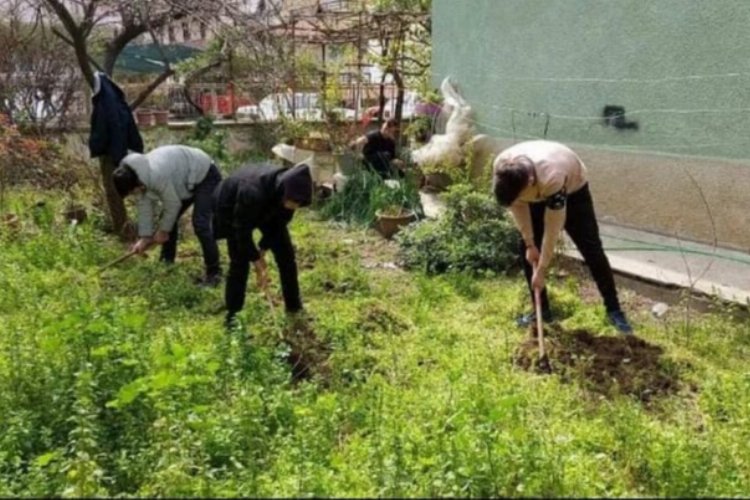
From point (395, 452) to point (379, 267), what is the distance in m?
4.37

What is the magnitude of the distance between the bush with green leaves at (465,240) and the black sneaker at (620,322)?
174 cm

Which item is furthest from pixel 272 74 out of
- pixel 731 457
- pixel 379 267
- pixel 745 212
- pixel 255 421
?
pixel 731 457

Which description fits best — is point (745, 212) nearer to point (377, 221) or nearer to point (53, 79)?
point (377, 221)

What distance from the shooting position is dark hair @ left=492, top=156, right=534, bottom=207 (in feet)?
14.1

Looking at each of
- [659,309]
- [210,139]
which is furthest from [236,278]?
[210,139]

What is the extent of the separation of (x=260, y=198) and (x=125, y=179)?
1.58 meters

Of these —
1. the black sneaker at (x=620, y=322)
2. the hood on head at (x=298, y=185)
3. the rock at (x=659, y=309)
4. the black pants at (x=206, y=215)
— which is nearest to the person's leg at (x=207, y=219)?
the black pants at (x=206, y=215)

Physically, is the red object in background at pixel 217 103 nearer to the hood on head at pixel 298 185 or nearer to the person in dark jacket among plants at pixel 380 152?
the person in dark jacket among plants at pixel 380 152

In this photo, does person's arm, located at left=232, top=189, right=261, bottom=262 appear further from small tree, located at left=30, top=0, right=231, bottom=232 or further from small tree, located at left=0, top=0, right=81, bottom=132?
small tree, located at left=0, top=0, right=81, bottom=132

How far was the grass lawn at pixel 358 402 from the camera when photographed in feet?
9.07

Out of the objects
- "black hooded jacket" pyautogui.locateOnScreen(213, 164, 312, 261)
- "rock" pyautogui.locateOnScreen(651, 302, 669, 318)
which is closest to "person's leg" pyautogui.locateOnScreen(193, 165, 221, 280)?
"black hooded jacket" pyautogui.locateOnScreen(213, 164, 312, 261)

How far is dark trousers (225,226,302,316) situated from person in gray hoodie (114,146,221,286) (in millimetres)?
1175

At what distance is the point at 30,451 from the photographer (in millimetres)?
3215

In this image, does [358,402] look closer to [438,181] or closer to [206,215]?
[206,215]
